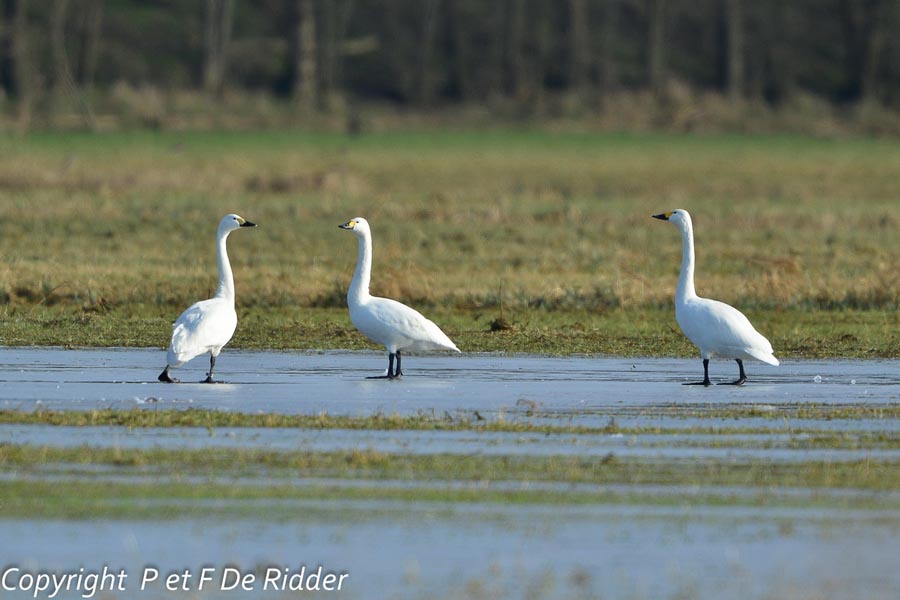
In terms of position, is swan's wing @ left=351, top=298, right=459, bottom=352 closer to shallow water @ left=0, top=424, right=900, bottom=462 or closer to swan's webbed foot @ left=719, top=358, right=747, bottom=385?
swan's webbed foot @ left=719, top=358, right=747, bottom=385

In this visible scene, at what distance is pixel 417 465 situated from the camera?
10.7 m

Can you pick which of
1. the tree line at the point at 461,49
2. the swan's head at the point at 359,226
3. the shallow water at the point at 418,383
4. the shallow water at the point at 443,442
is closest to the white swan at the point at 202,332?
the shallow water at the point at 418,383

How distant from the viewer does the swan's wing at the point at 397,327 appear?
14992 mm

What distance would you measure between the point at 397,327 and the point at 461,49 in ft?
196

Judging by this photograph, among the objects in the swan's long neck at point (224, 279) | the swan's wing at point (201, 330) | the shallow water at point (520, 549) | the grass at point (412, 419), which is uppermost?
the swan's long neck at point (224, 279)

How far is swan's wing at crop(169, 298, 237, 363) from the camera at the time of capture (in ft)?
45.8

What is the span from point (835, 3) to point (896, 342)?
66185 millimetres

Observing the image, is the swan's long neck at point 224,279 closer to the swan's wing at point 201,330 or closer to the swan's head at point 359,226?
the swan's wing at point 201,330

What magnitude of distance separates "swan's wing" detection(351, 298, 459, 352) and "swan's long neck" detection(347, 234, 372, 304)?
24cm

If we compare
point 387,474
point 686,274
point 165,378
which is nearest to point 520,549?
point 387,474

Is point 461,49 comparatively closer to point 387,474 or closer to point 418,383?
point 418,383

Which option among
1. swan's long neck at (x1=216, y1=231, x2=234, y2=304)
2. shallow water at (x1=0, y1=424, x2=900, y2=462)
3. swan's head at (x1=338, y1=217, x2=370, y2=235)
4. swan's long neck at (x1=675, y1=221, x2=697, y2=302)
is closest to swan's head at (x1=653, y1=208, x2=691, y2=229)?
swan's long neck at (x1=675, y1=221, x2=697, y2=302)

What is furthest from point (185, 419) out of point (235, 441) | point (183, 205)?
point (183, 205)

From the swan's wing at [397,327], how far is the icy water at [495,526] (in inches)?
39.6
